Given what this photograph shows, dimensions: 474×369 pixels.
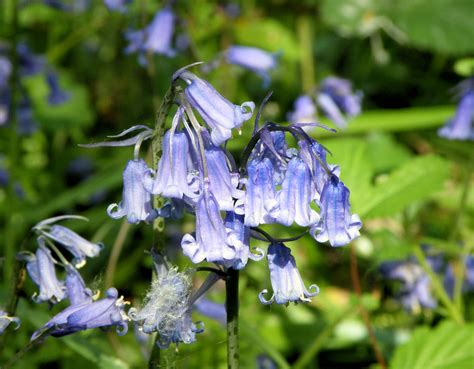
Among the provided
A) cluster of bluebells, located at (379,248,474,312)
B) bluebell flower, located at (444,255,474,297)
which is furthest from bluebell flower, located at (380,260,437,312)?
Answer: bluebell flower, located at (444,255,474,297)

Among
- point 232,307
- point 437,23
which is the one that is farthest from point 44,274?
point 437,23

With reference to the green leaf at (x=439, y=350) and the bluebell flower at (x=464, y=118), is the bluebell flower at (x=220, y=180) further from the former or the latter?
the bluebell flower at (x=464, y=118)

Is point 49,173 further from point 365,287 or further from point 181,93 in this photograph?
point 181,93

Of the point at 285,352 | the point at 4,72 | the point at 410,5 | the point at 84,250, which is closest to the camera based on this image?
the point at 84,250

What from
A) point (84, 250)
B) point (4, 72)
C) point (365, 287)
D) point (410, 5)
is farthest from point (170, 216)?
point (410, 5)

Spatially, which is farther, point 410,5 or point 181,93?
point 410,5

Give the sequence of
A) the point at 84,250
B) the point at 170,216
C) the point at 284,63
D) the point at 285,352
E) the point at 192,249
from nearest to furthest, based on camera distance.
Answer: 1. the point at 192,249
2. the point at 170,216
3. the point at 84,250
4. the point at 285,352
5. the point at 284,63

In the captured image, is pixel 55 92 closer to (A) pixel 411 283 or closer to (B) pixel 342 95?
(B) pixel 342 95
